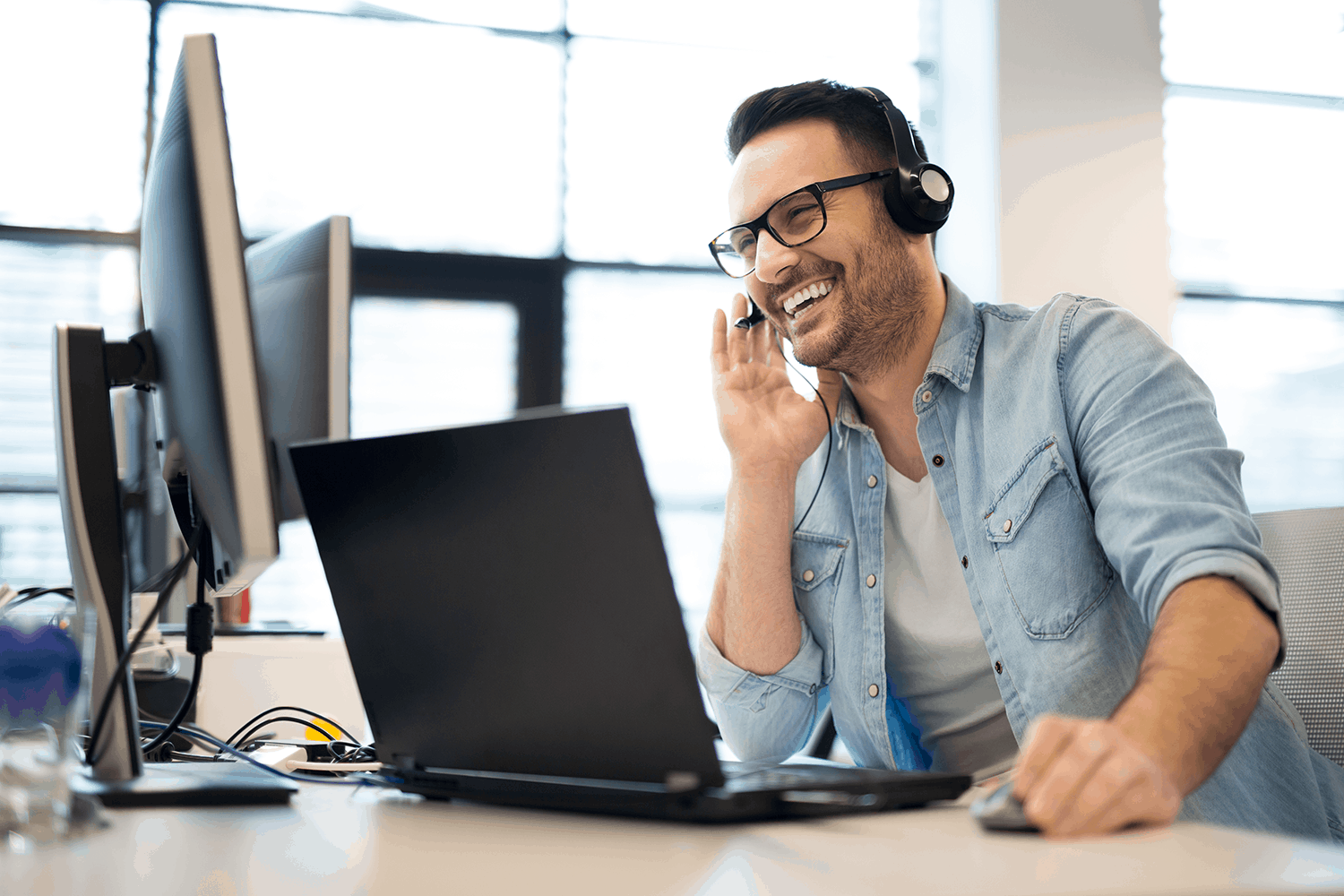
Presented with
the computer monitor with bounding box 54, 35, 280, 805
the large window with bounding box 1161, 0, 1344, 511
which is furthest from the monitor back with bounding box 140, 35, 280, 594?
the large window with bounding box 1161, 0, 1344, 511

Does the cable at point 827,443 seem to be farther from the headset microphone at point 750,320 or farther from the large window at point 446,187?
the large window at point 446,187

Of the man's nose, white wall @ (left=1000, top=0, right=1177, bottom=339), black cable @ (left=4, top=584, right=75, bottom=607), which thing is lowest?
black cable @ (left=4, top=584, right=75, bottom=607)

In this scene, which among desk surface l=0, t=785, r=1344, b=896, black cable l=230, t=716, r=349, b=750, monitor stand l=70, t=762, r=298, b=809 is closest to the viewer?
desk surface l=0, t=785, r=1344, b=896

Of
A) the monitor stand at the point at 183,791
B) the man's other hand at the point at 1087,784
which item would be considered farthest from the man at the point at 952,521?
the monitor stand at the point at 183,791

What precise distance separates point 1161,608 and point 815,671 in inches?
17.7

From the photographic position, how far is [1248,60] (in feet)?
11.0

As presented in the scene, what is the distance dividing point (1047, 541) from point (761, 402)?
400 mm

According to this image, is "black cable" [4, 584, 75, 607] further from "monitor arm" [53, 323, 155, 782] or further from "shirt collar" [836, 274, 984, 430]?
"shirt collar" [836, 274, 984, 430]

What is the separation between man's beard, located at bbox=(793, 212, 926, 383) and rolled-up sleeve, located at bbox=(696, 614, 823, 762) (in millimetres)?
352

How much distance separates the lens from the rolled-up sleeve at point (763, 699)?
112 cm

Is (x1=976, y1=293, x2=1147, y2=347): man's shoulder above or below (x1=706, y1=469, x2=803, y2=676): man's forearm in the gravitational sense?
above

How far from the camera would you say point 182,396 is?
0.67m

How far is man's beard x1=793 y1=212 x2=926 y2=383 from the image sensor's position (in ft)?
4.09

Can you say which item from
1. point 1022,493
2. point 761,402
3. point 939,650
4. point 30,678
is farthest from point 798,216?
point 30,678
